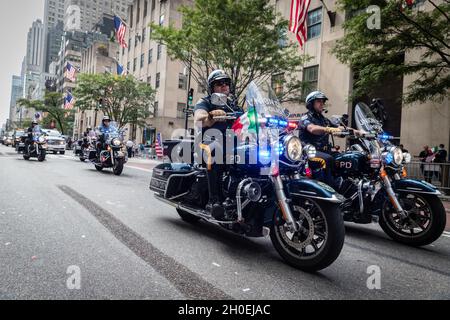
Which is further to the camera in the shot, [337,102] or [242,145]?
[337,102]

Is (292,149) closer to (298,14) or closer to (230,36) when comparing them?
(230,36)

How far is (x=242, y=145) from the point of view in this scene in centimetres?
434

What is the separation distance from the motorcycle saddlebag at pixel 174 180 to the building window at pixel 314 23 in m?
20.1

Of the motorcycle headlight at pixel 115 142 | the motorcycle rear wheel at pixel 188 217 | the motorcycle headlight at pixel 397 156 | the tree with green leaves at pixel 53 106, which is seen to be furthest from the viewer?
the tree with green leaves at pixel 53 106

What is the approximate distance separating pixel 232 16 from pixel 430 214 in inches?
581

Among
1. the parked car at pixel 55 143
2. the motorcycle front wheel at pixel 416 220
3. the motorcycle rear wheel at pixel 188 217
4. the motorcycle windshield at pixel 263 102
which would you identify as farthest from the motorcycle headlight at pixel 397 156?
the parked car at pixel 55 143

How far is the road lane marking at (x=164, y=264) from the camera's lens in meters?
2.92

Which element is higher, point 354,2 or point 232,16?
point 232,16

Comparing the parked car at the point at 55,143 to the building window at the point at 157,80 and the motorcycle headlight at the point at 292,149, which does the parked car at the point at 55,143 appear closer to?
the building window at the point at 157,80

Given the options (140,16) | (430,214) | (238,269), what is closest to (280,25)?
(430,214)

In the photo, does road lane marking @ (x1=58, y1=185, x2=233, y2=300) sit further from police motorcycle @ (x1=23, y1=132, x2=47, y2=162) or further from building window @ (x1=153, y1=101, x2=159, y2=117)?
building window @ (x1=153, y1=101, x2=159, y2=117)

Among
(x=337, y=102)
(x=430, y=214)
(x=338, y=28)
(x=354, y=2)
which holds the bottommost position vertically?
(x=430, y=214)
